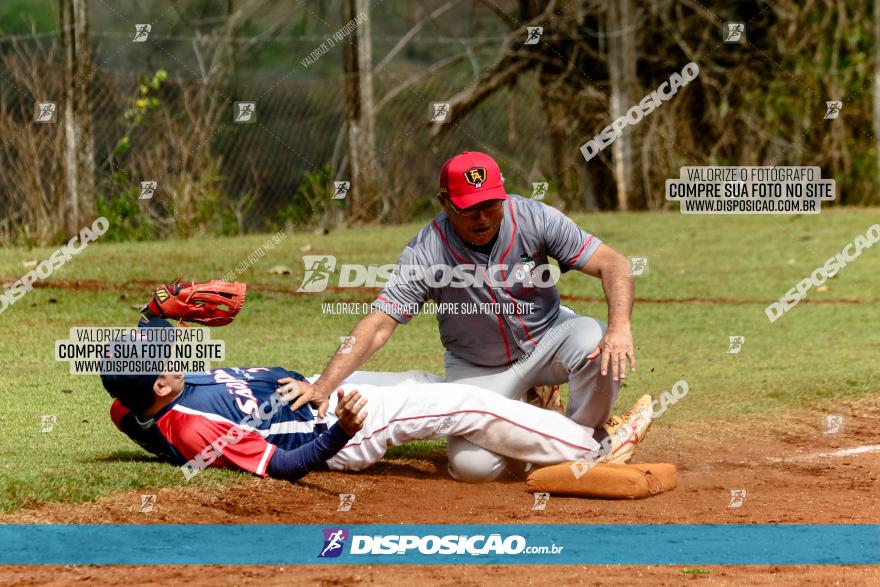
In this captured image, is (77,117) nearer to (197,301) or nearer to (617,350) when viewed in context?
(197,301)

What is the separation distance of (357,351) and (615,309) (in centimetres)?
121

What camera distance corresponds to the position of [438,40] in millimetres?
18672

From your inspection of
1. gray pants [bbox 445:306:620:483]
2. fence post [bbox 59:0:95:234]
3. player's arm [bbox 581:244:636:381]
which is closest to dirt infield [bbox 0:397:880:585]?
gray pants [bbox 445:306:620:483]

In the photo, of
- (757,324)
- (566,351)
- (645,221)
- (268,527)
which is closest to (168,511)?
(268,527)

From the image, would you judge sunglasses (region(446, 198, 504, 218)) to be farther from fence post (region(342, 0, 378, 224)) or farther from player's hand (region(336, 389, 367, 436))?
fence post (region(342, 0, 378, 224))

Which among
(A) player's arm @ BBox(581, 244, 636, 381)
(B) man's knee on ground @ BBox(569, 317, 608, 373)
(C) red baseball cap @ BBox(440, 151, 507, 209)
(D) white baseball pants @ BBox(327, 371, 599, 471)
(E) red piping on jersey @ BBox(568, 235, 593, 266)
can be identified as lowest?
(D) white baseball pants @ BBox(327, 371, 599, 471)

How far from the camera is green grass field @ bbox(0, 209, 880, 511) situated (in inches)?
278

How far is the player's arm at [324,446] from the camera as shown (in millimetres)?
5555

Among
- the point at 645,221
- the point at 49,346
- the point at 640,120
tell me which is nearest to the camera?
the point at 49,346

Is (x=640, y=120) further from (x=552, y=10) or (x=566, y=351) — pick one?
(x=566, y=351)

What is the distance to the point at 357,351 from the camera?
20.2ft

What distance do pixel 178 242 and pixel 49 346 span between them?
523 cm

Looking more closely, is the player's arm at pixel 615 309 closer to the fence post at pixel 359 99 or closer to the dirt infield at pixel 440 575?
the dirt infield at pixel 440 575

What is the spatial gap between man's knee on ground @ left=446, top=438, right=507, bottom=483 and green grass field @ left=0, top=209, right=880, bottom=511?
0.77 meters
